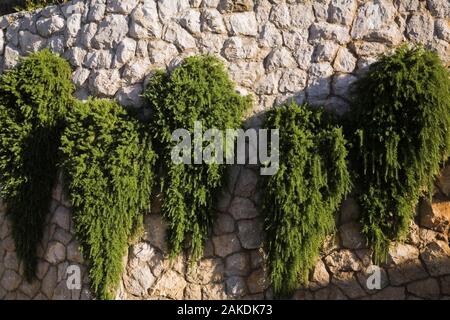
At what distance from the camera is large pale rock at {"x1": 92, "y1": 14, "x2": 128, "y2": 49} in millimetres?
5598

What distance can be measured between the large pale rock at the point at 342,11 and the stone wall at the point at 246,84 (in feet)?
0.03

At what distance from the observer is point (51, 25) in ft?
19.4

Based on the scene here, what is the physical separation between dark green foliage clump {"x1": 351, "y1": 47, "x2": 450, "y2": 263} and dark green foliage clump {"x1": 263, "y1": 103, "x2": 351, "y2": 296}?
0.87 ft

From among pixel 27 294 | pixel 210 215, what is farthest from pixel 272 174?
pixel 27 294

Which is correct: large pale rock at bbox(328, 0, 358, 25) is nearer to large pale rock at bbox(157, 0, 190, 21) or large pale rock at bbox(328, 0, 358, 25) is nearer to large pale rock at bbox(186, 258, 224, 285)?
large pale rock at bbox(157, 0, 190, 21)

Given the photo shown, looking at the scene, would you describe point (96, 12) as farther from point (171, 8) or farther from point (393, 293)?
point (393, 293)

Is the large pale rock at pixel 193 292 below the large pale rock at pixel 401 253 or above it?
below

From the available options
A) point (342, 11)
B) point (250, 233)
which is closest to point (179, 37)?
point (342, 11)

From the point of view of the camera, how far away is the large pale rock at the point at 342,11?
5102mm

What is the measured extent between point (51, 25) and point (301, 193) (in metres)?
3.71

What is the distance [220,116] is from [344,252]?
186 cm

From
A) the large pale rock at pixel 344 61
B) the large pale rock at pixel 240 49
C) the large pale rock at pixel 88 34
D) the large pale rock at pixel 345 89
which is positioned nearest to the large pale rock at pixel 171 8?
the large pale rock at pixel 240 49

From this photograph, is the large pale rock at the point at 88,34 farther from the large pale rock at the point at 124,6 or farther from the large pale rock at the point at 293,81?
the large pale rock at the point at 293,81

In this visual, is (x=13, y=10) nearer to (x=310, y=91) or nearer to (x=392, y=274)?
(x=310, y=91)
